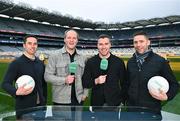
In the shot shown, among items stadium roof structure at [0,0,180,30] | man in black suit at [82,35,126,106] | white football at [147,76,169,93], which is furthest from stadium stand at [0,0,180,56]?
white football at [147,76,169,93]

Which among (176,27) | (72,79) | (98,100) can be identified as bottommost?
(98,100)

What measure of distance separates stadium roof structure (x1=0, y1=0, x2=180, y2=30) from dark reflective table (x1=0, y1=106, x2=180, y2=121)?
67021mm

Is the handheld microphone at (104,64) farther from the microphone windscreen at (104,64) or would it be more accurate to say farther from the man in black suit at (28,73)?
the man in black suit at (28,73)

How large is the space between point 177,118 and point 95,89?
7.92 feet

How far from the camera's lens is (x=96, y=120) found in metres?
2.91

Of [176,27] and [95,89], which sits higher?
[176,27]

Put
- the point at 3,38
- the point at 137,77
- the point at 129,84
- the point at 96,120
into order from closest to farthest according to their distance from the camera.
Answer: the point at 96,120 < the point at 137,77 < the point at 129,84 < the point at 3,38

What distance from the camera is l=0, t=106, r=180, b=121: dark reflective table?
2.97 metres

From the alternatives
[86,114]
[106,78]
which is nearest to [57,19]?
[106,78]

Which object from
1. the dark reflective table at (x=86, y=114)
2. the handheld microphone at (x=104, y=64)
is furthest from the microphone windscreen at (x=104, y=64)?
the dark reflective table at (x=86, y=114)

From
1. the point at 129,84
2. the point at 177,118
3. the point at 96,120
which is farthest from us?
the point at 129,84

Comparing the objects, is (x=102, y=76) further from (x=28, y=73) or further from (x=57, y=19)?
(x=57, y=19)

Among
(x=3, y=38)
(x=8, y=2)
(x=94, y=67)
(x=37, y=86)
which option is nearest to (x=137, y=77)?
(x=94, y=67)

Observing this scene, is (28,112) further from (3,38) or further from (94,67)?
(3,38)
